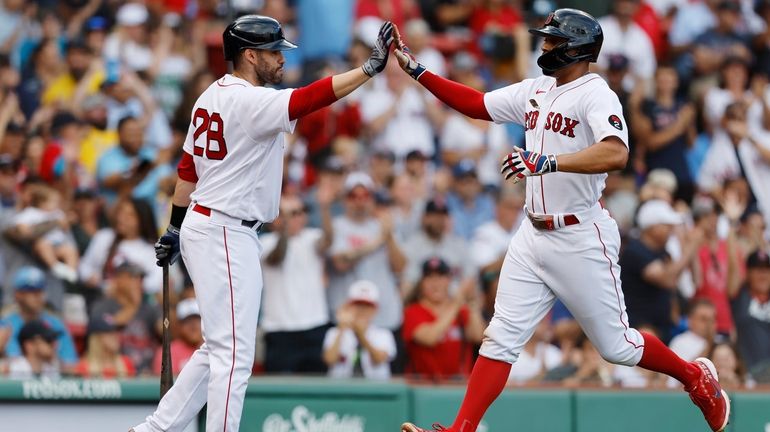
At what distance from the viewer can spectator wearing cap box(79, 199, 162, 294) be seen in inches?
400

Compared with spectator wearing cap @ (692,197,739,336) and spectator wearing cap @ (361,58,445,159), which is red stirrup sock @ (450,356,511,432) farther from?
spectator wearing cap @ (361,58,445,159)

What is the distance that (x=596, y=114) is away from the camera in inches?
258

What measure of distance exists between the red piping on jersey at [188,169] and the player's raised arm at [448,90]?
117cm

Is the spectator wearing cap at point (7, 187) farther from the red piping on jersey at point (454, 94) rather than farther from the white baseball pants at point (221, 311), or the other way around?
the red piping on jersey at point (454, 94)

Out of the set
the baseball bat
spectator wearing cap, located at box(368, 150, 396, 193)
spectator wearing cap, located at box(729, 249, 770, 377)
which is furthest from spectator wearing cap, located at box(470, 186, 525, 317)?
the baseball bat

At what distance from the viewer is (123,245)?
1024cm

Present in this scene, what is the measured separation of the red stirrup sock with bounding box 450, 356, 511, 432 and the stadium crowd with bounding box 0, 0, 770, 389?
2341 mm

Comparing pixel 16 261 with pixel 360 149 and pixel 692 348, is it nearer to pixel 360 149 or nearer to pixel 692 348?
pixel 360 149

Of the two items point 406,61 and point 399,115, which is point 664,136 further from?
point 406,61

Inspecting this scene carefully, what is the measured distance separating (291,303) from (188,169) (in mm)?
3084

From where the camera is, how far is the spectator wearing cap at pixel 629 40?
500 inches

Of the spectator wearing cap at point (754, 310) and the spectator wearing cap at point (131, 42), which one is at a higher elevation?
the spectator wearing cap at point (131, 42)

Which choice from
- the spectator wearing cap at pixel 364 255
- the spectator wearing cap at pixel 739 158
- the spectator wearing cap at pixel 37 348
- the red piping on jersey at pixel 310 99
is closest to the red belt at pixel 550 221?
the red piping on jersey at pixel 310 99

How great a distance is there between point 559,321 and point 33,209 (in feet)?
12.8
